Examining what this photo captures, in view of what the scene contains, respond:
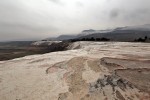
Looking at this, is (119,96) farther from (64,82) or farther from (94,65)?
(94,65)

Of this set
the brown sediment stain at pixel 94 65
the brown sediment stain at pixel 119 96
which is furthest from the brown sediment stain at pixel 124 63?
the brown sediment stain at pixel 119 96

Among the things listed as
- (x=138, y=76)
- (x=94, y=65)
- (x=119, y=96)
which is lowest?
(x=119, y=96)

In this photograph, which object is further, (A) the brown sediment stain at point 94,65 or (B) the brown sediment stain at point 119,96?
(A) the brown sediment stain at point 94,65

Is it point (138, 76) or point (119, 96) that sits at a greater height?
point (138, 76)

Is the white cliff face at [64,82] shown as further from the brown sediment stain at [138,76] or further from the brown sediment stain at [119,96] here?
the brown sediment stain at [138,76]

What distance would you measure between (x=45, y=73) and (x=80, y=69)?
225cm

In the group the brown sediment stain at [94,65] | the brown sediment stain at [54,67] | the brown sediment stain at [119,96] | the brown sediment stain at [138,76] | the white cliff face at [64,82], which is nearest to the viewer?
the brown sediment stain at [119,96]

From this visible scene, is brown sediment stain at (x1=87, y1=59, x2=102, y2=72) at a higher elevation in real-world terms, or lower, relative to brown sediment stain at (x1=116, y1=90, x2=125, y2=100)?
higher

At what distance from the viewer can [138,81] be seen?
11555 mm

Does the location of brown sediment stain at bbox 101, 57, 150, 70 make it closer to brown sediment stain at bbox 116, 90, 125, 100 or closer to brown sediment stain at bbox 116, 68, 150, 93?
brown sediment stain at bbox 116, 68, 150, 93

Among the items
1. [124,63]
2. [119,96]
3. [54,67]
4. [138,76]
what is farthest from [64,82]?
[124,63]

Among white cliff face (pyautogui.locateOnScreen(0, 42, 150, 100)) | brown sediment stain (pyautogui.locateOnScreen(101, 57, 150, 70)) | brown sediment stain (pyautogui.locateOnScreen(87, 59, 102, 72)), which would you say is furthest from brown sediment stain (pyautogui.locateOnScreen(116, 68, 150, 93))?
brown sediment stain (pyautogui.locateOnScreen(87, 59, 102, 72))

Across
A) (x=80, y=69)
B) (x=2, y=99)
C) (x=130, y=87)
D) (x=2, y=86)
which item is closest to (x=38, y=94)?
(x=2, y=99)

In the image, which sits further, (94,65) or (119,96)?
(94,65)
